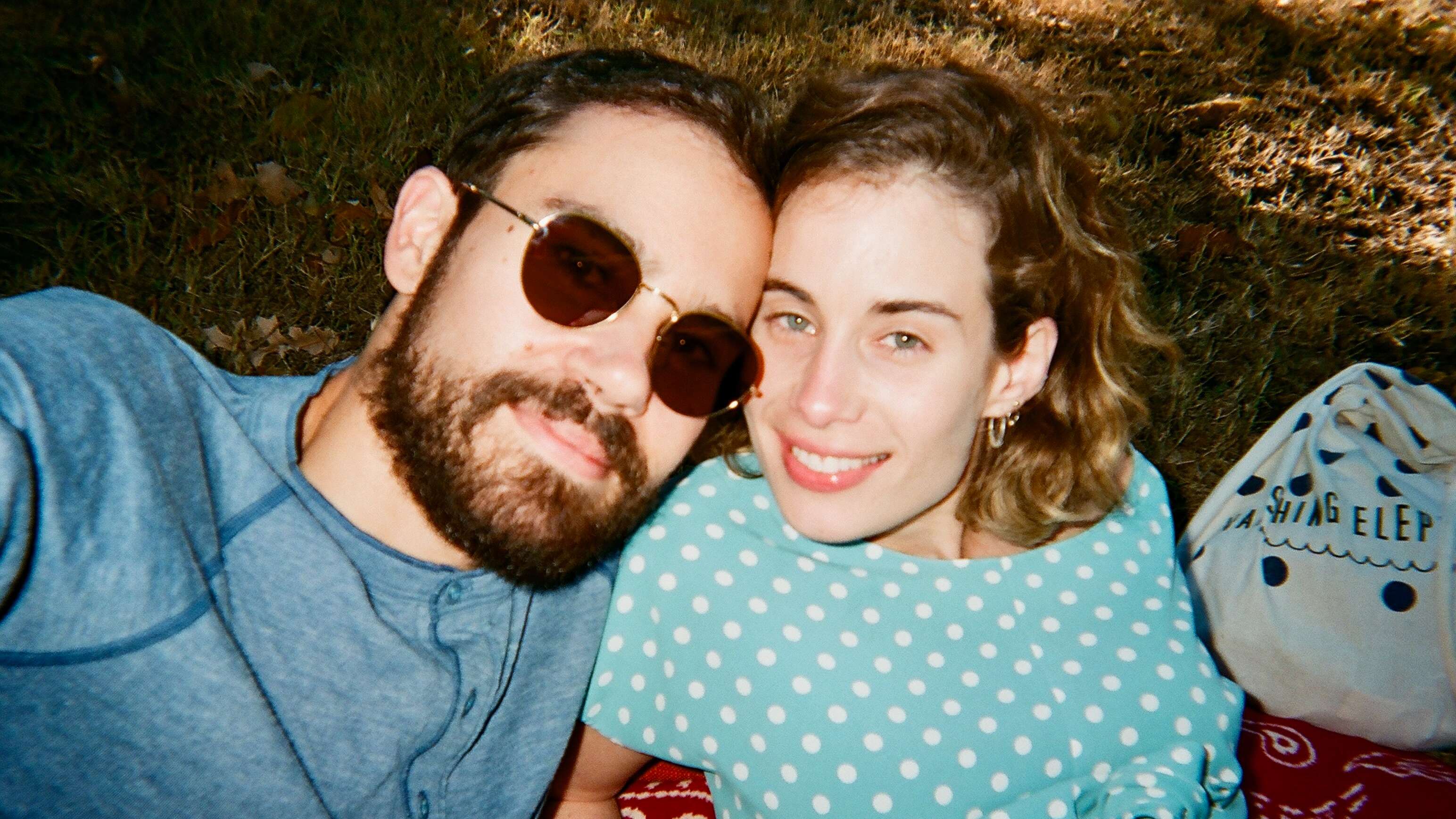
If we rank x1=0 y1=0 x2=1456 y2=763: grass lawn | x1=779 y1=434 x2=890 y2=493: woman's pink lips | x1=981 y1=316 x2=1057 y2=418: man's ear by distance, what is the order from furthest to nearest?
x1=0 y1=0 x2=1456 y2=763: grass lawn → x1=981 y1=316 x2=1057 y2=418: man's ear → x1=779 y1=434 x2=890 y2=493: woman's pink lips

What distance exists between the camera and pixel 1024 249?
2.00m

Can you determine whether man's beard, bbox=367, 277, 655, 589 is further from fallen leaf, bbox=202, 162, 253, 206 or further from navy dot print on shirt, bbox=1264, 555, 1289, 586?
fallen leaf, bbox=202, 162, 253, 206

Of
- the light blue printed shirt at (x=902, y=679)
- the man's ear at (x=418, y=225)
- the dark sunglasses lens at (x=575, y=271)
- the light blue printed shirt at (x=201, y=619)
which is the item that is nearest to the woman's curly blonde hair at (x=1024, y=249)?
the light blue printed shirt at (x=902, y=679)

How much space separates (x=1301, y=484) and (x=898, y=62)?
3.46 m

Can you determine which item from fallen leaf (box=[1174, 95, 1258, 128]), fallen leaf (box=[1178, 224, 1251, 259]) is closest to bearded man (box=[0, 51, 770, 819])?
fallen leaf (box=[1178, 224, 1251, 259])

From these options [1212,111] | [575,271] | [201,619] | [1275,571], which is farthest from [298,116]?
[1212,111]

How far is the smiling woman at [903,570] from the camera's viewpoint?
1845 mm

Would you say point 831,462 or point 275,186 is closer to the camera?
point 831,462

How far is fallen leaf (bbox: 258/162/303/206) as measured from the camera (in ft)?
11.4

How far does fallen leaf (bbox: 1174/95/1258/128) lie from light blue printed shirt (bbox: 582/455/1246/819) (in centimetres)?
385

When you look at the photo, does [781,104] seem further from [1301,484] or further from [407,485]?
[407,485]

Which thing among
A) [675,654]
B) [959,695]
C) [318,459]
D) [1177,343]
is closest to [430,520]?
[318,459]

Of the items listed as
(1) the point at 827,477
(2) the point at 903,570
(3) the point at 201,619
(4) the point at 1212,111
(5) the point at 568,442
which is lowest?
(2) the point at 903,570

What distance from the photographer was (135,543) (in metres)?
1.35
